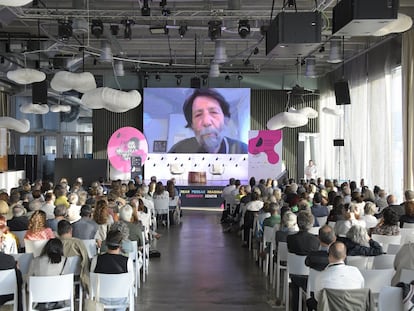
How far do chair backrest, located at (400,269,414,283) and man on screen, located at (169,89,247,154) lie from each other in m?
14.8

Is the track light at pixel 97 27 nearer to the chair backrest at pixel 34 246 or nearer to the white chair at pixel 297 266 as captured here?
the chair backrest at pixel 34 246

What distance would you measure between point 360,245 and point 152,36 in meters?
10.3

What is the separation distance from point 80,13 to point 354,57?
9147 mm

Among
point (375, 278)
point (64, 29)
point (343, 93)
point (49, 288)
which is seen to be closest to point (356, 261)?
point (375, 278)

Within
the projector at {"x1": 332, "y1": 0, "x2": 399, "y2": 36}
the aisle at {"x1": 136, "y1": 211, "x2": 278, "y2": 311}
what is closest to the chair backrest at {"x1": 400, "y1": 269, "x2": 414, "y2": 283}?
the aisle at {"x1": 136, "y1": 211, "x2": 278, "y2": 311}

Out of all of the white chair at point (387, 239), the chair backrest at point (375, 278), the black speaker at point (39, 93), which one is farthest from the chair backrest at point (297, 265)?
the black speaker at point (39, 93)

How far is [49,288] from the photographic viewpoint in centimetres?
482

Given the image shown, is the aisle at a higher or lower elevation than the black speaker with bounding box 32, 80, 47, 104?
lower

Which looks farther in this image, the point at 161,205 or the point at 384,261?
the point at 161,205

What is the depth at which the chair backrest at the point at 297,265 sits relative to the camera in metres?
5.92

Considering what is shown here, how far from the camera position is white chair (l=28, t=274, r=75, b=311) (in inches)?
189

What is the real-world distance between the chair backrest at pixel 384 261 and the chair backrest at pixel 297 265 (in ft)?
2.38

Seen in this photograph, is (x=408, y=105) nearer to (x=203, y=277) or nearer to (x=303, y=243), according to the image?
(x=203, y=277)

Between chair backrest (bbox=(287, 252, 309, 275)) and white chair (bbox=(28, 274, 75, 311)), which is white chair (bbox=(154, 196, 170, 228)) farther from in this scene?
white chair (bbox=(28, 274, 75, 311))
